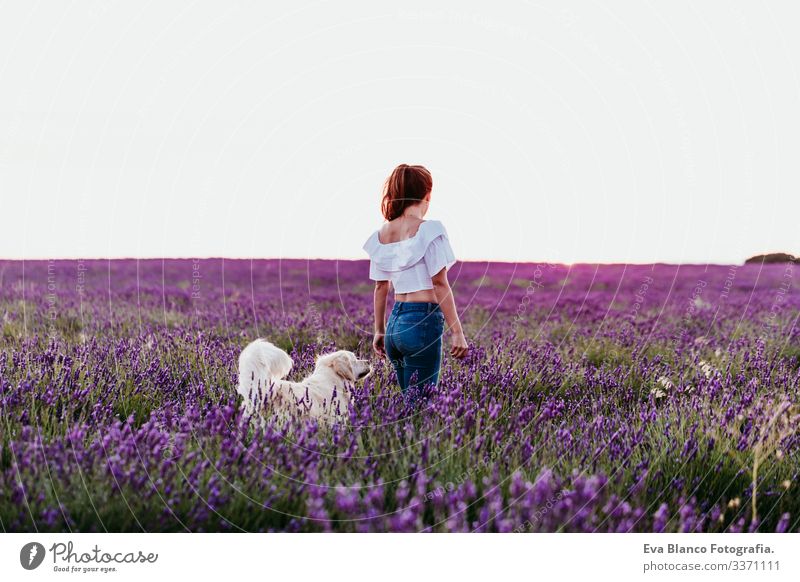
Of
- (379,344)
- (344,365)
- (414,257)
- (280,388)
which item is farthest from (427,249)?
(280,388)

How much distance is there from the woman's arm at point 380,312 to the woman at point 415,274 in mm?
133

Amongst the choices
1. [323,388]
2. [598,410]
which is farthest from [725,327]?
[323,388]

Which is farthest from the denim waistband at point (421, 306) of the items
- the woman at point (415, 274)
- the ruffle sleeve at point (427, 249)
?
the ruffle sleeve at point (427, 249)

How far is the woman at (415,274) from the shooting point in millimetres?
3465

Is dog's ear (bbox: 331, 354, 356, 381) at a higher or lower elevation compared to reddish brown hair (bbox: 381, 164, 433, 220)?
lower

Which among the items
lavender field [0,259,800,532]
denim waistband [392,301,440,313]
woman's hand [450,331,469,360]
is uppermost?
denim waistband [392,301,440,313]

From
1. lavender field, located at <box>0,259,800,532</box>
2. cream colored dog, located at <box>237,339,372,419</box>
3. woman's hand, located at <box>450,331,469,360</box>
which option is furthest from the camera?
woman's hand, located at <box>450,331,469,360</box>

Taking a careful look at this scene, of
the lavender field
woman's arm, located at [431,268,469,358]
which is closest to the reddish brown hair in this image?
woman's arm, located at [431,268,469,358]

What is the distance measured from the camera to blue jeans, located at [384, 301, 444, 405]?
11.8ft

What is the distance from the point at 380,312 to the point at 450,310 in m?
0.72

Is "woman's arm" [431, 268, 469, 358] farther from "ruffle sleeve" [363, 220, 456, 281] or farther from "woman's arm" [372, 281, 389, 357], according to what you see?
"woman's arm" [372, 281, 389, 357]

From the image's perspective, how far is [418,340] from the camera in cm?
361
